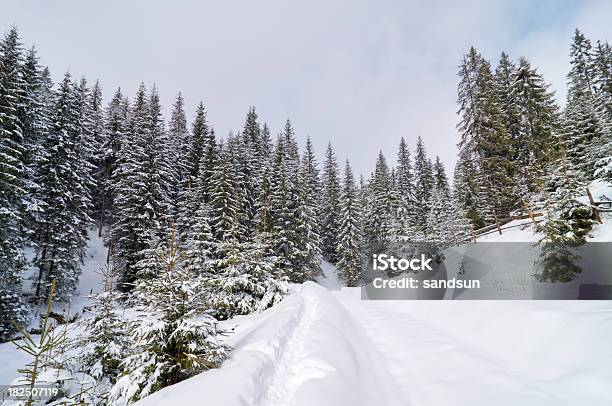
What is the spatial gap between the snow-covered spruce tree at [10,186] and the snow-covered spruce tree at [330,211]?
34.7 meters

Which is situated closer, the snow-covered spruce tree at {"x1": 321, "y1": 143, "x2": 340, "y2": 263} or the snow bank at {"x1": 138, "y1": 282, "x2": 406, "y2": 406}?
the snow bank at {"x1": 138, "y1": 282, "x2": 406, "y2": 406}

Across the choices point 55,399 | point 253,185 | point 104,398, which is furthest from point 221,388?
point 253,185

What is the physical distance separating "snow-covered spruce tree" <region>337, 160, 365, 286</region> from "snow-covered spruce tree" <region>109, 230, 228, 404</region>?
30.0 m

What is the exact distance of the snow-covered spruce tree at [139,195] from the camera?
24844mm

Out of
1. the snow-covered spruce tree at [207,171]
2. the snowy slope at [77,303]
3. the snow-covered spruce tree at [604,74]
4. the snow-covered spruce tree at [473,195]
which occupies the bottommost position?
the snowy slope at [77,303]

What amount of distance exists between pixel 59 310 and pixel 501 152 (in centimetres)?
3891

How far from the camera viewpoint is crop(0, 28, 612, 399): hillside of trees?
7.69m

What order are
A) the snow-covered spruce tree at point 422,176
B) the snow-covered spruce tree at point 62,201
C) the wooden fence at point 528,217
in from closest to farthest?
the wooden fence at point 528,217 < the snow-covered spruce tree at point 62,201 < the snow-covered spruce tree at point 422,176

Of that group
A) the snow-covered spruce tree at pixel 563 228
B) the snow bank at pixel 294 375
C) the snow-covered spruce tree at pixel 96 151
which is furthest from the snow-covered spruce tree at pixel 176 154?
the snow-covered spruce tree at pixel 563 228

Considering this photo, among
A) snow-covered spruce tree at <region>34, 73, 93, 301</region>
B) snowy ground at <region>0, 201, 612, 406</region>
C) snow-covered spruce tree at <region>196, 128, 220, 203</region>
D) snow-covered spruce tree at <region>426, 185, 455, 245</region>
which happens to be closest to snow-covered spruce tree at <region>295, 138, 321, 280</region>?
snow-covered spruce tree at <region>196, 128, 220, 203</region>

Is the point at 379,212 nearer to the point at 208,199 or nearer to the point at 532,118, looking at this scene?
the point at 532,118

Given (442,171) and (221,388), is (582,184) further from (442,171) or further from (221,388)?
(442,171)

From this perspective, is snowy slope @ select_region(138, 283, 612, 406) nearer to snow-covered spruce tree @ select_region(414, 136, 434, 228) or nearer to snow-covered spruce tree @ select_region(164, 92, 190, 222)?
snow-covered spruce tree @ select_region(164, 92, 190, 222)

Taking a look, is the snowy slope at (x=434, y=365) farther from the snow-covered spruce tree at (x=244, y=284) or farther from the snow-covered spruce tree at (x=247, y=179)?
the snow-covered spruce tree at (x=247, y=179)
